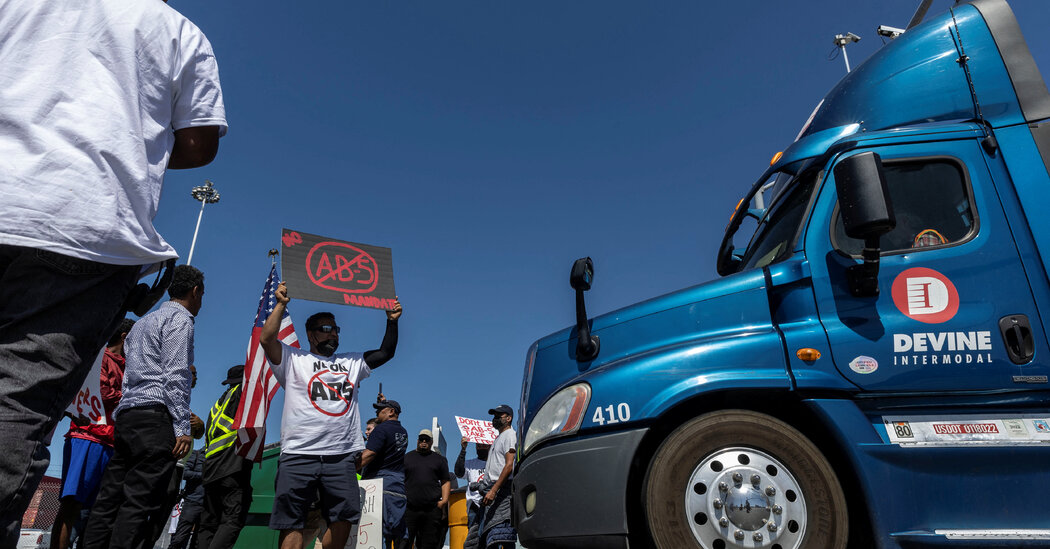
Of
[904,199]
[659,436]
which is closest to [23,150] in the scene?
[659,436]

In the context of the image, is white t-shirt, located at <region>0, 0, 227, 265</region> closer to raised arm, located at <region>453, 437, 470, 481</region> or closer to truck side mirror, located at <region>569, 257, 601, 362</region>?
truck side mirror, located at <region>569, 257, 601, 362</region>

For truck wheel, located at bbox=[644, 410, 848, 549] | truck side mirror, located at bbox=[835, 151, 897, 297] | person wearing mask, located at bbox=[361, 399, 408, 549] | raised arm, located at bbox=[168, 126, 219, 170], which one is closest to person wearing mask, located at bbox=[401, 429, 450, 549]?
person wearing mask, located at bbox=[361, 399, 408, 549]

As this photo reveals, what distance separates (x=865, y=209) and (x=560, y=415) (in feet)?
5.93

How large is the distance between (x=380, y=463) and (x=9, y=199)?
674 centimetres

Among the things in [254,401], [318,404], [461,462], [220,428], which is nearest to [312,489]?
[318,404]

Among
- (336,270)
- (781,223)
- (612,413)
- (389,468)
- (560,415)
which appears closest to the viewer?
(612,413)

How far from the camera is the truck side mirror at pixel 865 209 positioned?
118 inches

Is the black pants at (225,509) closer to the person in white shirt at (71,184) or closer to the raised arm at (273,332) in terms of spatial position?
the raised arm at (273,332)

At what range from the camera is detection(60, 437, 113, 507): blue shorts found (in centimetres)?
499

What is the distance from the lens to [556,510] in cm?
309

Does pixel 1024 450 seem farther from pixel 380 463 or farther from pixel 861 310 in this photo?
pixel 380 463

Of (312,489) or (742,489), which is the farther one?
(312,489)

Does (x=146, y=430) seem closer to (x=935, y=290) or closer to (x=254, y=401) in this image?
(x=254, y=401)

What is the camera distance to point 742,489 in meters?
2.92
